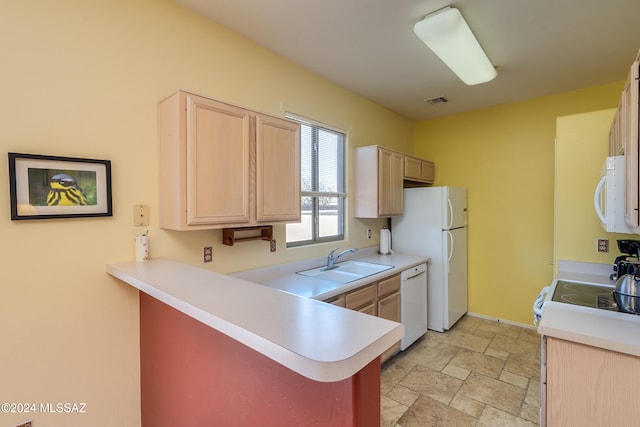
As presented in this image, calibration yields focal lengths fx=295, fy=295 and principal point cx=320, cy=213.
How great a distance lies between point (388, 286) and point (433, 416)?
3.30ft

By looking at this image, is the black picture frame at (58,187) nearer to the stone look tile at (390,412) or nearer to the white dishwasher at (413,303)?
the stone look tile at (390,412)

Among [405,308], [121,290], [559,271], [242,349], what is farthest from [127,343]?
[559,271]

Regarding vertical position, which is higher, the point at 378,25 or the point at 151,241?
the point at 378,25

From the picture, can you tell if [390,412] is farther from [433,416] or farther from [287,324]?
[287,324]

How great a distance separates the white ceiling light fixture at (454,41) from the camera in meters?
1.91

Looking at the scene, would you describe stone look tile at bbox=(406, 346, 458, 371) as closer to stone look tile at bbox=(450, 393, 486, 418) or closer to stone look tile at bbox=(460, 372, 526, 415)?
stone look tile at bbox=(460, 372, 526, 415)

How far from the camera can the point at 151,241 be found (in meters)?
1.76

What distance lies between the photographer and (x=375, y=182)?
3.14 metres

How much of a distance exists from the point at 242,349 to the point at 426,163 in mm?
3656

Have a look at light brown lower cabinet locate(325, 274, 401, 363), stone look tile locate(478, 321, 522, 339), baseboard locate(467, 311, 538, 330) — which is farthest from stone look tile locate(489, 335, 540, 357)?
light brown lower cabinet locate(325, 274, 401, 363)

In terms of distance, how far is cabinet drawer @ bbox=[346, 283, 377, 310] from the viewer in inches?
90.3

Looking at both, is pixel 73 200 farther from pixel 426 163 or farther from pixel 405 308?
pixel 426 163

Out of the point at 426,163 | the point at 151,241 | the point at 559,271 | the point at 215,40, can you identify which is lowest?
the point at 559,271

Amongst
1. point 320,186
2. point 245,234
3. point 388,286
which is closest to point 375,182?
point 320,186
